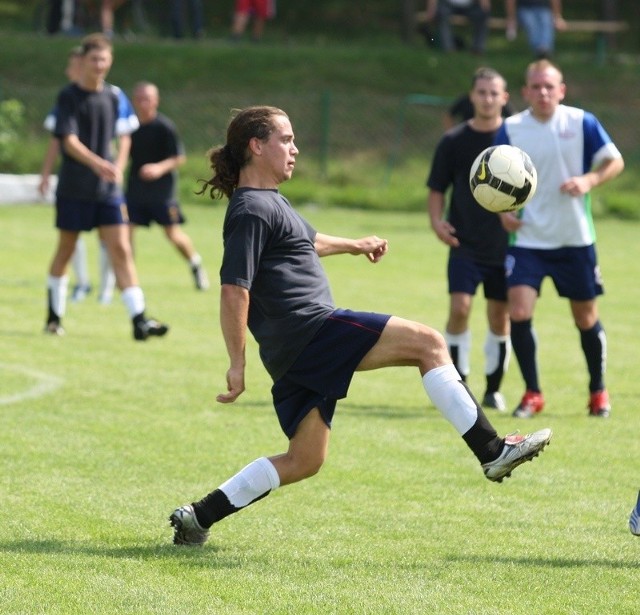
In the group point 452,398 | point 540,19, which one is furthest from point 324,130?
point 452,398

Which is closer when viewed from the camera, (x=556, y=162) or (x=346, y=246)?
(x=346, y=246)

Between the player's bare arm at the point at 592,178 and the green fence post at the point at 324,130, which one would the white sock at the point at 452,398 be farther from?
the green fence post at the point at 324,130

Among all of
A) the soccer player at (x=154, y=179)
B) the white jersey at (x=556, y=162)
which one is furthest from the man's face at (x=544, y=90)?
the soccer player at (x=154, y=179)

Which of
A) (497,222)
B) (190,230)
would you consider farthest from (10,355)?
(190,230)

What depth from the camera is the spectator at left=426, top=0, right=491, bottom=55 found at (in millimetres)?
28275

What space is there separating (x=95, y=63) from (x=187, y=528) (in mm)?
6123

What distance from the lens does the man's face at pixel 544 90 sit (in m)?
8.27

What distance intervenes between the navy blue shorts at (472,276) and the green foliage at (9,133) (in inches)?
712

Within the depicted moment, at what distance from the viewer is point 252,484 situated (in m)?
5.53

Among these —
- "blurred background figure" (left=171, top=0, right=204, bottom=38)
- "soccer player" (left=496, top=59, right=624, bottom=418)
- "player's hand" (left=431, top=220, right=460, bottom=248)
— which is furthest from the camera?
"blurred background figure" (left=171, top=0, right=204, bottom=38)

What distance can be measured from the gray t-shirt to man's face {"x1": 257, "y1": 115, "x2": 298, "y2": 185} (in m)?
0.09

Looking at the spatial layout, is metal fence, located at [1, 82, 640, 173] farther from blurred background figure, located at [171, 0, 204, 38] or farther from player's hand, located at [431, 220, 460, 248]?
player's hand, located at [431, 220, 460, 248]

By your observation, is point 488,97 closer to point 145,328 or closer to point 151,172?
point 145,328

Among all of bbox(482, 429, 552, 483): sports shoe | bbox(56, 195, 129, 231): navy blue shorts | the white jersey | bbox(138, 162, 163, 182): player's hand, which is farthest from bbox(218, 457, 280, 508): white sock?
bbox(138, 162, 163, 182): player's hand
